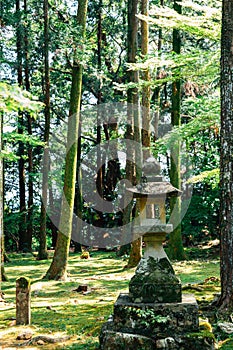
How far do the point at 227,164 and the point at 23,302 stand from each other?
3.84 metres

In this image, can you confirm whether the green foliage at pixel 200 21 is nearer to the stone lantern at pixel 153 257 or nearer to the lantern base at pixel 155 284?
the stone lantern at pixel 153 257

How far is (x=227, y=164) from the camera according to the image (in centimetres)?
673

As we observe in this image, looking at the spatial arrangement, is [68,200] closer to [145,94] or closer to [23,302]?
[145,94]

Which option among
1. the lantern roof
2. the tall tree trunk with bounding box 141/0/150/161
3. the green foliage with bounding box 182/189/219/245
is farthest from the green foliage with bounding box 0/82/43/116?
the green foliage with bounding box 182/189/219/245

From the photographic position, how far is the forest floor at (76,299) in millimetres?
6188

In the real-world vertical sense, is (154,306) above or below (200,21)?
below

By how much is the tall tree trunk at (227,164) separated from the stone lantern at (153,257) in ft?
3.65

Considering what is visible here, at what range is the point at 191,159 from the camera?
2102cm

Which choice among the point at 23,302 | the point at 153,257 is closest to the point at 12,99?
the point at 153,257

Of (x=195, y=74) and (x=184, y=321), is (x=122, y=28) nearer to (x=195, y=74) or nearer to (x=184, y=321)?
(x=195, y=74)

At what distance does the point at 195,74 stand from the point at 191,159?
11.0 metres

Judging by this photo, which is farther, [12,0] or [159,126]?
[159,126]

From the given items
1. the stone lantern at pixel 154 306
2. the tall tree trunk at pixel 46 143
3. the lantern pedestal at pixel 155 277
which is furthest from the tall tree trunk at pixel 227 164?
the tall tree trunk at pixel 46 143

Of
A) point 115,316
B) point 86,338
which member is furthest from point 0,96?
point 86,338
